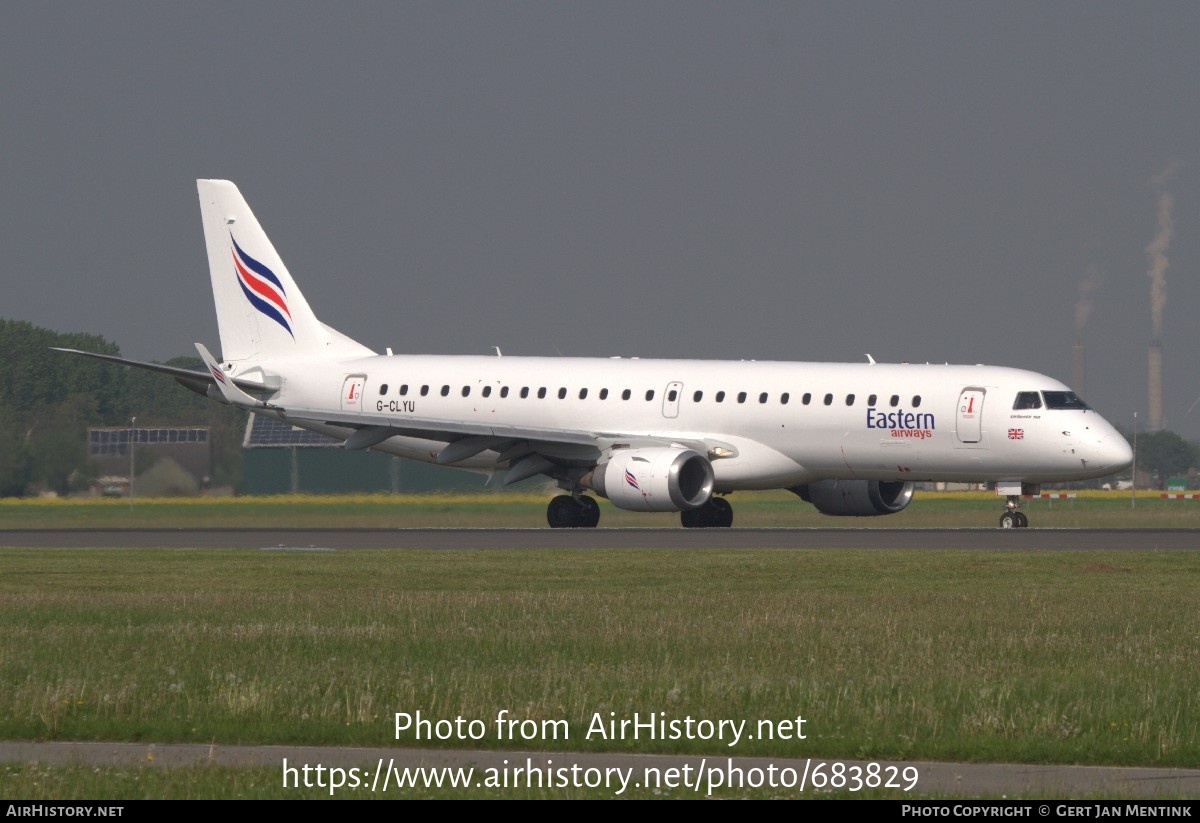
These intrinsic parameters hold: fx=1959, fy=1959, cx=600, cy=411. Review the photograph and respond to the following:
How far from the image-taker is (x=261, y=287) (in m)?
52.8

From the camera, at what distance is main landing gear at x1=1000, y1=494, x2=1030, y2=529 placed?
43.7 m

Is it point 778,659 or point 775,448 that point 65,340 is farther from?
point 778,659

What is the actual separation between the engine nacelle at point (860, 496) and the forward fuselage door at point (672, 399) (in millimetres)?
3726

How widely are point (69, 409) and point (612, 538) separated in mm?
25309

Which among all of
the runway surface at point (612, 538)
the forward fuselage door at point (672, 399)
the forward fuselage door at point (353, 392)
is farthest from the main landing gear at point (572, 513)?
the forward fuselage door at point (353, 392)

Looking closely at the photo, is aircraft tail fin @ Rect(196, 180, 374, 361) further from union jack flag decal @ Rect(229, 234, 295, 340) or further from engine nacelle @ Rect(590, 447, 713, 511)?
engine nacelle @ Rect(590, 447, 713, 511)

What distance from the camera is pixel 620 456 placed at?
4450cm

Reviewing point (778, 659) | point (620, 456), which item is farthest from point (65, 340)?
point (778, 659)

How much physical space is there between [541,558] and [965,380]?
46.8ft

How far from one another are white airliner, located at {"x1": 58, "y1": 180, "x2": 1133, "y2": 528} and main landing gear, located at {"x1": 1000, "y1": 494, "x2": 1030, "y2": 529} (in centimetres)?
4

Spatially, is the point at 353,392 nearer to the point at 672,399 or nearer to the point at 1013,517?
the point at 672,399

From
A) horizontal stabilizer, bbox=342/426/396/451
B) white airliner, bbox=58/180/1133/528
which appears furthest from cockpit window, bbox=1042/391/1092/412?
horizontal stabilizer, bbox=342/426/396/451

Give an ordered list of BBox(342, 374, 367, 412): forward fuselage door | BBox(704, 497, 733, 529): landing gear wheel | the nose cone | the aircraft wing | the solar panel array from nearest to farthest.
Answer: the nose cone, the aircraft wing, BBox(704, 497, 733, 529): landing gear wheel, BBox(342, 374, 367, 412): forward fuselage door, the solar panel array

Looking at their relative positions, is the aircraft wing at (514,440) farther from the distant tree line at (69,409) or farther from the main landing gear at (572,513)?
the distant tree line at (69,409)
